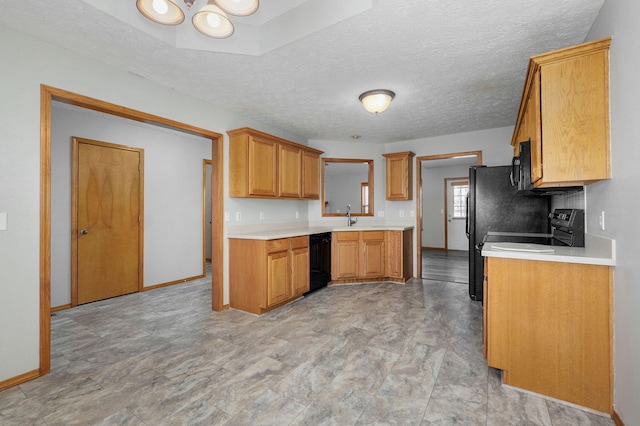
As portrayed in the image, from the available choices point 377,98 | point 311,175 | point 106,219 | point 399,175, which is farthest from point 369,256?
point 106,219

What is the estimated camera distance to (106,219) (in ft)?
13.1

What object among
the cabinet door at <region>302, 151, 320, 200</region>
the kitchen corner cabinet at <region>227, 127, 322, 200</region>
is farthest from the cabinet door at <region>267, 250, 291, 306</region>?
the cabinet door at <region>302, 151, 320, 200</region>

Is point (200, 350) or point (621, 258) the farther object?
point (200, 350)

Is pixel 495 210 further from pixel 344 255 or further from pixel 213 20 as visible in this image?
pixel 213 20

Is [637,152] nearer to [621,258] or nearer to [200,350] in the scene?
[621,258]

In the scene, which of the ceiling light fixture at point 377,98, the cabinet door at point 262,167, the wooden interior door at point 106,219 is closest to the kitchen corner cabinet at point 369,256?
the cabinet door at point 262,167

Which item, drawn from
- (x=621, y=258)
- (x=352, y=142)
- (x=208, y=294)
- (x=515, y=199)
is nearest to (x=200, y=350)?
(x=208, y=294)

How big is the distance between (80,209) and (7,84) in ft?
7.10

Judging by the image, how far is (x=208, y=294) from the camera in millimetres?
4148

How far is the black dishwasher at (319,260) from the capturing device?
4.12m

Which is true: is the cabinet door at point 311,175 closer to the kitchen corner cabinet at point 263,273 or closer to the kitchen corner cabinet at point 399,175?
the kitchen corner cabinet at point 263,273

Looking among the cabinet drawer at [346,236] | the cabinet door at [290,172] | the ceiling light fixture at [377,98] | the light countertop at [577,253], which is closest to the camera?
the light countertop at [577,253]

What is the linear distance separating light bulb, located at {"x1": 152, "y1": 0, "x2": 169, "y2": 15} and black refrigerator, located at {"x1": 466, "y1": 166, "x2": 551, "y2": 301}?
3.48 metres

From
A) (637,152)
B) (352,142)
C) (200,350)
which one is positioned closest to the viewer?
(637,152)
